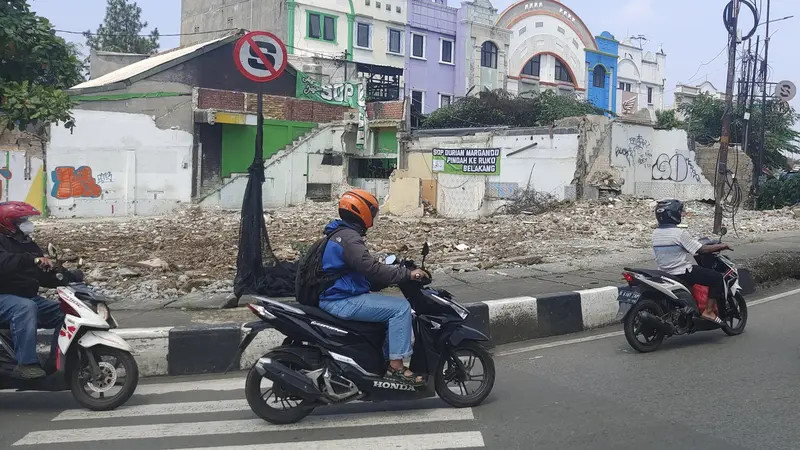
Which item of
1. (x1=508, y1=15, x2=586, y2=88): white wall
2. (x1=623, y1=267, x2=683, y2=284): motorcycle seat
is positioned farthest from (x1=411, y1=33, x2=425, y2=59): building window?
(x1=623, y1=267, x2=683, y2=284): motorcycle seat

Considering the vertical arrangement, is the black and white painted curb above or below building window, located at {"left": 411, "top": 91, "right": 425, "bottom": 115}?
below

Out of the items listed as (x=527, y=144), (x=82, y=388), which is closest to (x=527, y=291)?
(x=82, y=388)

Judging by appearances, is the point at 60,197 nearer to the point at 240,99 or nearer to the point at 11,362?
the point at 240,99

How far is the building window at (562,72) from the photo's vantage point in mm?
47531

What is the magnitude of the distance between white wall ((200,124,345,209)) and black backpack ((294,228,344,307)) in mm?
25399

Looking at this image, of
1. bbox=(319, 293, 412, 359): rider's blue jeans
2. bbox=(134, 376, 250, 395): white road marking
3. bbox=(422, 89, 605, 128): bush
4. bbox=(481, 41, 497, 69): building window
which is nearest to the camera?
bbox=(319, 293, 412, 359): rider's blue jeans

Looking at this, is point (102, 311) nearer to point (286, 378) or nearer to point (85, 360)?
point (85, 360)

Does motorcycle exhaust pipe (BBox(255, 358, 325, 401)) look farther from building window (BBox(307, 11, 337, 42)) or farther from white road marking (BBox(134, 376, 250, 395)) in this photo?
building window (BBox(307, 11, 337, 42))

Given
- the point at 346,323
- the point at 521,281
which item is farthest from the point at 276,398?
the point at 521,281

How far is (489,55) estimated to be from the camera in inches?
1735

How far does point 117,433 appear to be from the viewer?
188 inches

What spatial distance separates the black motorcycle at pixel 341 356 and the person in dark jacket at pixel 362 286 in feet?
0.27

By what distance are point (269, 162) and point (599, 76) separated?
2884 centimetres

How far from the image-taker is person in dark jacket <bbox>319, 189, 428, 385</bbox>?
15.7ft
